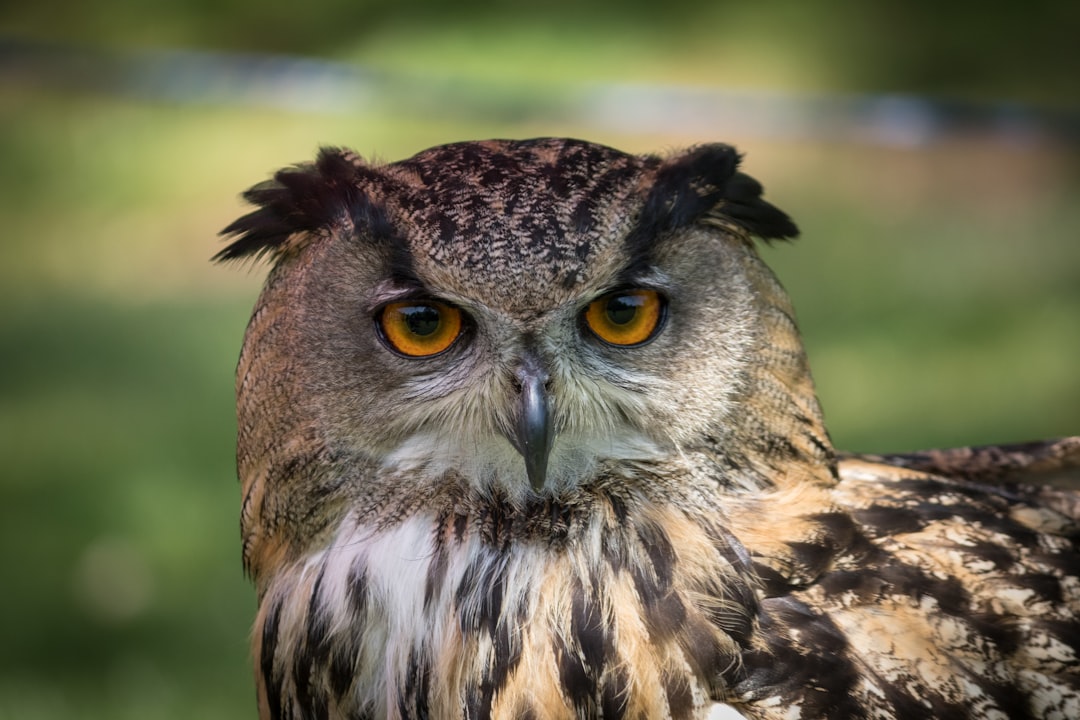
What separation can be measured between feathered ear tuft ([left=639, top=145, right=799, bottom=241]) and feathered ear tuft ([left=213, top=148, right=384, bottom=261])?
332mm

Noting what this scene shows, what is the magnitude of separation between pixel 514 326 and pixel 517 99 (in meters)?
4.96

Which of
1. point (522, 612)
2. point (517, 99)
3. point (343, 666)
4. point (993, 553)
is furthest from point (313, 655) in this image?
point (517, 99)

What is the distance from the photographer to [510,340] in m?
1.42

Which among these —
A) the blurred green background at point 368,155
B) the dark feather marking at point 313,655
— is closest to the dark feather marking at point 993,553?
the dark feather marking at point 313,655

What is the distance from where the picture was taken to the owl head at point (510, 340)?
139cm

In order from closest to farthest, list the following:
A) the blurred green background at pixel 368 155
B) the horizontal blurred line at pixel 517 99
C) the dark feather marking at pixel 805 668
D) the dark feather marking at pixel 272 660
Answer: the dark feather marking at pixel 805 668 → the dark feather marking at pixel 272 660 → the blurred green background at pixel 368 155 → the horizontal blurred line at pixel 517 99

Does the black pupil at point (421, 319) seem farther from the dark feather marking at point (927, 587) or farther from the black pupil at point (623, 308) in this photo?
the dark feather marking at point (927, 587)

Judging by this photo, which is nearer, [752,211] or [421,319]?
[421,319]

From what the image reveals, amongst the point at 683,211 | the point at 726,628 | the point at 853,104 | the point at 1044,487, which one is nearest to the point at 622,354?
the point at 683,211

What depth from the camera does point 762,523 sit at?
4.76ft

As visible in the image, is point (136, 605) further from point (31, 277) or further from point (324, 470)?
point (31, 277)

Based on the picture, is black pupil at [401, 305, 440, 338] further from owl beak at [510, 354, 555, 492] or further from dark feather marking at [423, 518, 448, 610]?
dark feather marking at [423, 518, 448, 610]

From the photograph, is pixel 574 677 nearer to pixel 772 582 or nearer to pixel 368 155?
pixel 772 582

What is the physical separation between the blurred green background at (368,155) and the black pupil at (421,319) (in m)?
1.27
